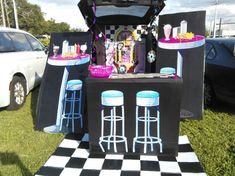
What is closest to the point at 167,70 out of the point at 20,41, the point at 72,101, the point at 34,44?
the point at 72,101

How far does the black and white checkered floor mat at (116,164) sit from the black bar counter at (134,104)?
111mm

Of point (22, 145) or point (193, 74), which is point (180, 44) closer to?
point (193, 74)

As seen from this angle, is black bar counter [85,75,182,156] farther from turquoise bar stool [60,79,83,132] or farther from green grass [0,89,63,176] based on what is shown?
turquoise bar stool [60,79,83,132]

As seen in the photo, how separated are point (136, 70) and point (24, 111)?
2.21 meters

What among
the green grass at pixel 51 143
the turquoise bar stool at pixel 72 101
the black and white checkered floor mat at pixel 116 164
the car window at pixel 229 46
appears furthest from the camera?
the car window at pixel 229 46

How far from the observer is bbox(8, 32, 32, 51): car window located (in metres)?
5.45

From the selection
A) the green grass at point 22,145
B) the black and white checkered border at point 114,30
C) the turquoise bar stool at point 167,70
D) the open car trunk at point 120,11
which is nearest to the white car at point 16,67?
the green grass at point 22,145

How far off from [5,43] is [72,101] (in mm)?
1992

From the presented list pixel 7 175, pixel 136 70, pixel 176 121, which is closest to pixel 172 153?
pixel 176 121

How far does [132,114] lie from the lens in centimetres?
312

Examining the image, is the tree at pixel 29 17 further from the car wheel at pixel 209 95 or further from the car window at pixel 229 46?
the car window at pixel 229 46

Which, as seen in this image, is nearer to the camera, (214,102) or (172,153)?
(172,153)

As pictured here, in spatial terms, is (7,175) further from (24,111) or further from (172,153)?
(24,111)

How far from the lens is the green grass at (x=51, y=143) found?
2.98 m
